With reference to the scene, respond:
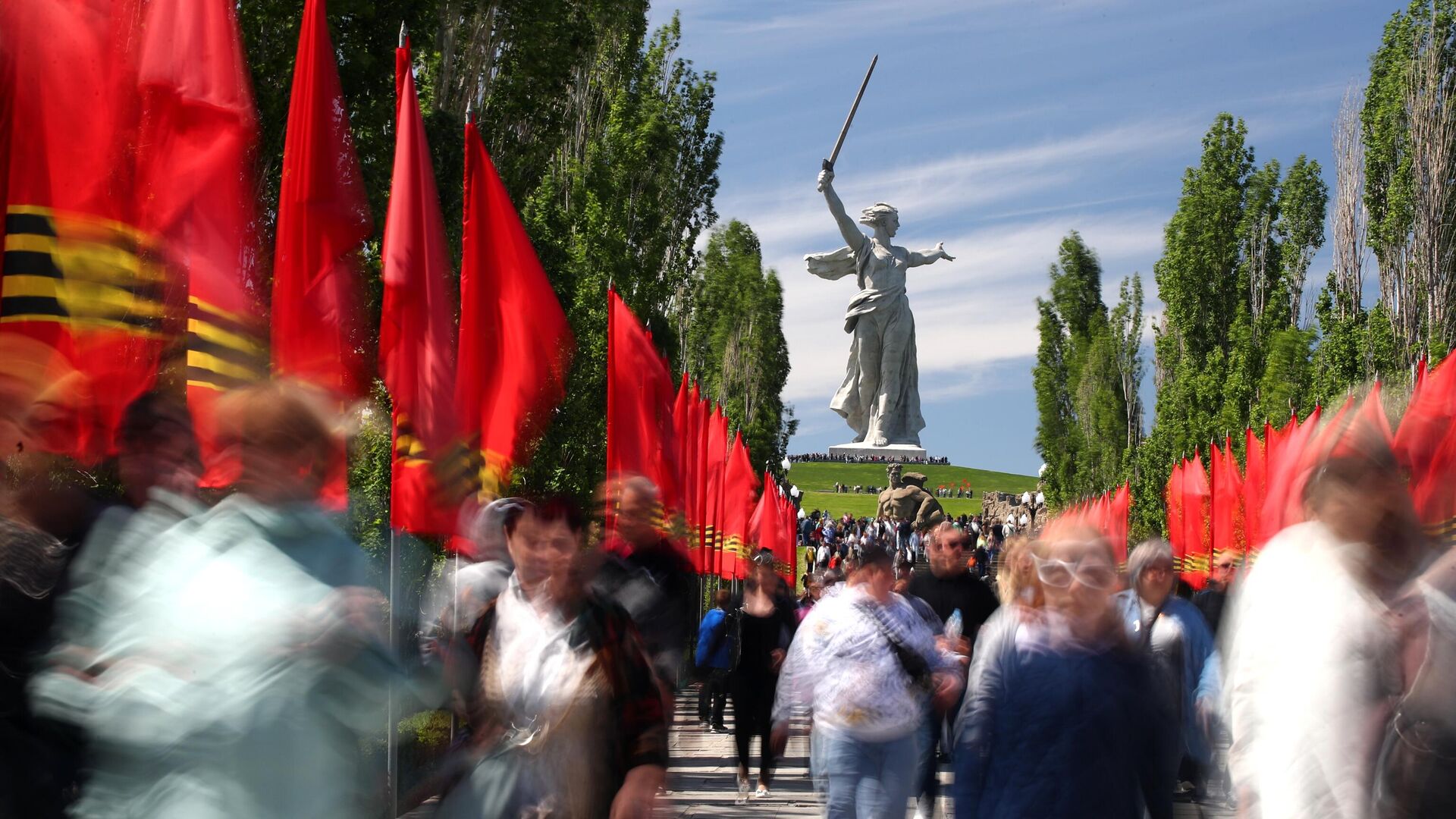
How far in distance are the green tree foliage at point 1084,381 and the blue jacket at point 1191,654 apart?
55290 mm

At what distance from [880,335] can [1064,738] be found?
3381 cm

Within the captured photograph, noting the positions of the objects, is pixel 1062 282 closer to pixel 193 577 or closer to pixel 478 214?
pixel 478 214

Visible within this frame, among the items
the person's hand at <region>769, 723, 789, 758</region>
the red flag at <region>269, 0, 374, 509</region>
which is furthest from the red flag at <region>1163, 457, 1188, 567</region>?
the red flag at <region>269, 0, 374, 509</region>

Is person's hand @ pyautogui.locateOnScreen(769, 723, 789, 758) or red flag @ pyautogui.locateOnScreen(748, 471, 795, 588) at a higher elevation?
red flag @ pyautogui.locateOnScreen(748, 471, 795, 588)

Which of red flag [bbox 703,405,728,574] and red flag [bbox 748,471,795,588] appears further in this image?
red flag [bbox 748,471,795,588]

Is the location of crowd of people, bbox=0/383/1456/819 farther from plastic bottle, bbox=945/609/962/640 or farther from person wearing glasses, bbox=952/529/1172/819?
plastic bottle, bbox=945/609/962/640

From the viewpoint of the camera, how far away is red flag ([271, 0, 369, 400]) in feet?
22.1

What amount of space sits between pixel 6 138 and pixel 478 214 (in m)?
3.32

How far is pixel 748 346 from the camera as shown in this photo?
182ft

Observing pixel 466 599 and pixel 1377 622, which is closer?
pixel 1377 622

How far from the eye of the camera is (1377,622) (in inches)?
154

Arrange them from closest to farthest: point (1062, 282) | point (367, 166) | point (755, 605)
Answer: point (755, 605), point (367, 166), point (1062, 282)

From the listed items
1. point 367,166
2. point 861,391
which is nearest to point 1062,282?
point 861,391

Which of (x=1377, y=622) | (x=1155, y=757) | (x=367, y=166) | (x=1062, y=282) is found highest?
(x=1062, y=282)
